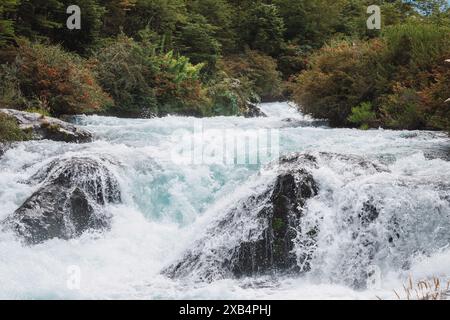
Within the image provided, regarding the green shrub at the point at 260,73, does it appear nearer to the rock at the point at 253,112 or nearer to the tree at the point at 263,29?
the tree at the point at 263,29

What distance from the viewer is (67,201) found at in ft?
27.7

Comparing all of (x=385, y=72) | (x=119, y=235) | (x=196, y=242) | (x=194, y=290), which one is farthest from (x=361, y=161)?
(x=385, y=72)

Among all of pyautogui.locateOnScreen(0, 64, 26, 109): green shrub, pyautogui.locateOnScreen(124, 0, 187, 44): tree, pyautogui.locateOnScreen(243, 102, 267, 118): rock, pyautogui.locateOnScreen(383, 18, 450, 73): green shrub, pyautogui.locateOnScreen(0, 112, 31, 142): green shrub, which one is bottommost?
pyautogui.locateOnScreen(0, 112, 31, 142): green shrub

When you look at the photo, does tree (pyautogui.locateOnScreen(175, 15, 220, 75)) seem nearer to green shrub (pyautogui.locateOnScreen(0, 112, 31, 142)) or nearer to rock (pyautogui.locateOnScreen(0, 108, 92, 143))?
rock (pyautogui.locateOnScreen(0, 108, 92, 143))

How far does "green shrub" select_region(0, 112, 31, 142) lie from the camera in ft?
34.5

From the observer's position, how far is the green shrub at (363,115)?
14.5 meters

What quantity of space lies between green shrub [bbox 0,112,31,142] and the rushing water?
0.42 metres

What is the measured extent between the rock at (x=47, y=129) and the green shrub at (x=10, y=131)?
0.59ft

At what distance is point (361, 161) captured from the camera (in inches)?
316

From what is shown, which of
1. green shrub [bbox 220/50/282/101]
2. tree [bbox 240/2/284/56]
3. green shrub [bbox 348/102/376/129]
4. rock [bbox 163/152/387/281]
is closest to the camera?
rock [bbox 163/152/387/281]

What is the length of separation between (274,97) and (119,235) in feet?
63.9

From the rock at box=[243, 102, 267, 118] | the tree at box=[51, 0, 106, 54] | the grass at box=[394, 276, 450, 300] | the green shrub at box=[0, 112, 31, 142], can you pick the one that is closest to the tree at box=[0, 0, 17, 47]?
the tree at box=[51, 0, 106, 54]

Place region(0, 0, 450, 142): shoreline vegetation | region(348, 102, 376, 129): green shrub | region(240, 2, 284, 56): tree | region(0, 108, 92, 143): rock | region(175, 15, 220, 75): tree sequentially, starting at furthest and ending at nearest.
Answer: region(240, 2, 284, 56): tree
region(175, 15, 220, 75): tree
region(348, 102, 376, 129): green shrub
region(0, 0, 450, 142): shoreline vegetation
region(0, 108, 92, 143): rock
